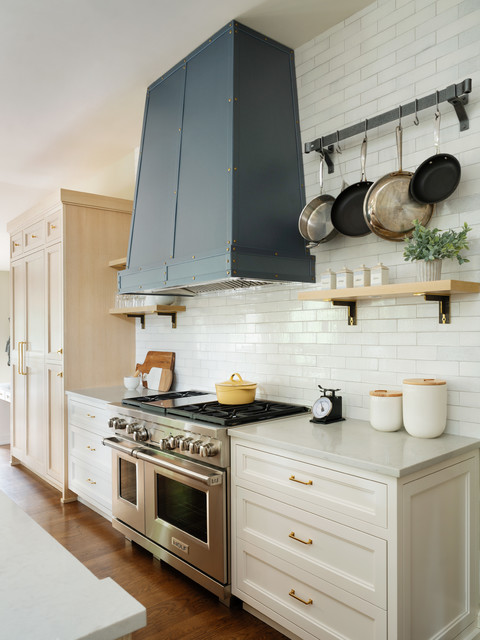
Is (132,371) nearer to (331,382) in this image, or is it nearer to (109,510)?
(109,510)

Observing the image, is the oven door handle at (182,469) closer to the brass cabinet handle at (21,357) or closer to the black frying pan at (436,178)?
the black frying pan at (436,178)

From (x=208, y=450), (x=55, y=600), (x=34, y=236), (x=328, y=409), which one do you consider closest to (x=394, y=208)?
(x=328, y=409)

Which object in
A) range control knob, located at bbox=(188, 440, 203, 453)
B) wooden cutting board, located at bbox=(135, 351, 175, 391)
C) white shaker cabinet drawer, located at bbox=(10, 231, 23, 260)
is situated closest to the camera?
range control knob, located at bbox=(188, 440, 203, 453)

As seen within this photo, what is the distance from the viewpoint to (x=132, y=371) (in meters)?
4.57

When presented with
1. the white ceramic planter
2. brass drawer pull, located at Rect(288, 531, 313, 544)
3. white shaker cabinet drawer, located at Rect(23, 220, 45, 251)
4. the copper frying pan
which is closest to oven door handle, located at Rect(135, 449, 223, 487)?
brass drawer pull, located at Rect(288, 531, 313, 544)

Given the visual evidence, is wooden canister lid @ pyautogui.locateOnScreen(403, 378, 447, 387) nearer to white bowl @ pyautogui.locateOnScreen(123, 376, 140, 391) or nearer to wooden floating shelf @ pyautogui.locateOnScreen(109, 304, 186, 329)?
wooden floating shelf @ pyautogui.locateOnScreen(109, 304, 186, 329)

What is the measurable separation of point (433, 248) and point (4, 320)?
10.5 meters

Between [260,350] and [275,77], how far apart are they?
1715 mm

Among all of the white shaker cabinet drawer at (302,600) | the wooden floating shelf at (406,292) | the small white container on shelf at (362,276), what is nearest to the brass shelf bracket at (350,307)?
the wooden floating shelf at (406,292)

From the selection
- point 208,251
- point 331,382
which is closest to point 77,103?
point 208,251

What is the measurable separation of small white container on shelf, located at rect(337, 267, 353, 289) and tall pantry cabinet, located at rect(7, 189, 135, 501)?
8.17ft

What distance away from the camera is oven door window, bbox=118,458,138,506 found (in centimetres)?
316

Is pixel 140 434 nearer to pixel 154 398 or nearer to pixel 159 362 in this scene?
pixel 154 398

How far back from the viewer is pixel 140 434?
3.04m
